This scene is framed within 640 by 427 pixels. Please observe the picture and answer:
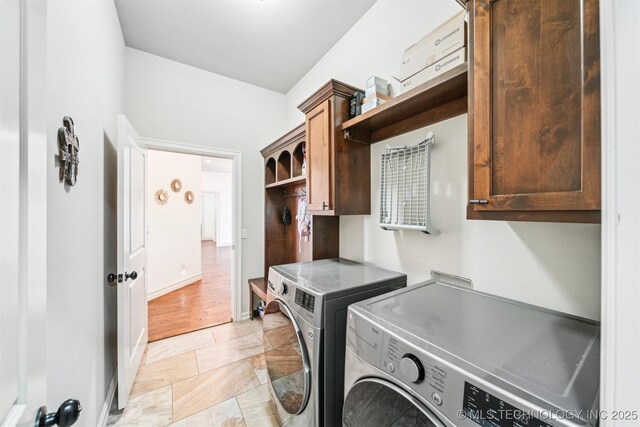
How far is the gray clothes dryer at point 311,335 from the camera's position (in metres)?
1.18

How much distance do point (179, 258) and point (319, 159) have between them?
3.65m

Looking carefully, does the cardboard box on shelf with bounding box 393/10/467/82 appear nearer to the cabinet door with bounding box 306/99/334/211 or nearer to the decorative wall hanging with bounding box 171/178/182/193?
the cabinet door with bounding box 306/99/334/211

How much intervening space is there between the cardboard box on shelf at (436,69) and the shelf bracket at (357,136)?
44 cm

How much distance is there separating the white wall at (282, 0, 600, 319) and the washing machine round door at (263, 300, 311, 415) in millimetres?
784

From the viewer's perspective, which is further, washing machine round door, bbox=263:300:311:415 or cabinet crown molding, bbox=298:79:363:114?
cabinet crown molding, bbox=298:79:363:114

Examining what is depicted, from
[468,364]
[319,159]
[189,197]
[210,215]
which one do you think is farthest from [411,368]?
[210,215]

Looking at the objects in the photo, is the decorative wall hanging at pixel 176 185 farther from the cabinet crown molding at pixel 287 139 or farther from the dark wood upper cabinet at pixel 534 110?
the dark wood upper cabinet at pixel 534 110

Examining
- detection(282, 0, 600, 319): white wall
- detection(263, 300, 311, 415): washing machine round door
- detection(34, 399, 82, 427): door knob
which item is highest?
detection(282, 0, 600, 319): white wall

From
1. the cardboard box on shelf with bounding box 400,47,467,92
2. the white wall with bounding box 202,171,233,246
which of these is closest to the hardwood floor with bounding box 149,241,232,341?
the cardboard box on shelf with bounding box 400,47,467,92

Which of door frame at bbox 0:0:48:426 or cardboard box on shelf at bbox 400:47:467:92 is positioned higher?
cardboard box on shelf at bbox 400:47:467:92

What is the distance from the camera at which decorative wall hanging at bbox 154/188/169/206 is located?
157 inches

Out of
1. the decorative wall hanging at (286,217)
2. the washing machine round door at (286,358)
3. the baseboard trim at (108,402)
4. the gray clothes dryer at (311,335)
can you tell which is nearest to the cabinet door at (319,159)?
the gray clothes dryer at (311,335)
